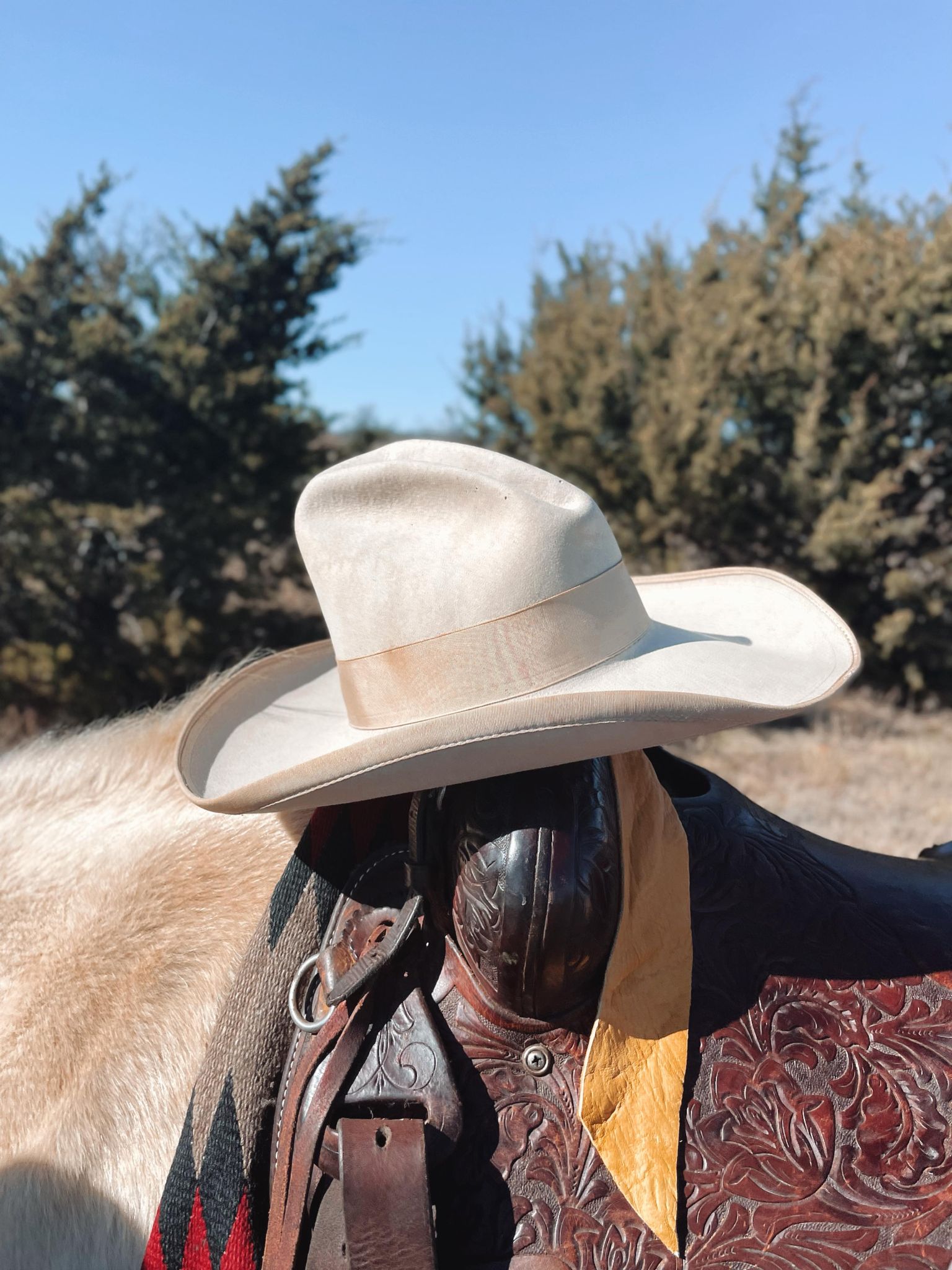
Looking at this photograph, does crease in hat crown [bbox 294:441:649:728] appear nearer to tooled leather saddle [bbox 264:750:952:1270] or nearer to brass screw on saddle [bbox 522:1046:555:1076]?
tooled leather saddle [bbox 264:750:952:1270]

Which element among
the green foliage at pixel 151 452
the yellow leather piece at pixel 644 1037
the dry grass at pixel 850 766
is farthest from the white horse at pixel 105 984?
the green foliage at pixel 151 452

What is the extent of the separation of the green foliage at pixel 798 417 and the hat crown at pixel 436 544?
214 inches

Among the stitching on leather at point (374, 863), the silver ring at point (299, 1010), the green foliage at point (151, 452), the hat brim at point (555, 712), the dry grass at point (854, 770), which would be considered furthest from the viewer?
the green foliage at point (151, 452)

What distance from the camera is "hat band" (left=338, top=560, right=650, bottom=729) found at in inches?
31.7

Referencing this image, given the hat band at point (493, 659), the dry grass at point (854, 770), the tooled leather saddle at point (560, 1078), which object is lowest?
the dry grass at point (854, 770)

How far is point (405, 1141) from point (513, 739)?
0.40 meters

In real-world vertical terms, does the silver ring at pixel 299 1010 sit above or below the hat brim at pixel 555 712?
below

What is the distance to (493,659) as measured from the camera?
2.64 feet

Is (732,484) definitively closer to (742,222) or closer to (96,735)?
(742,222)

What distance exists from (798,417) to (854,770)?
2.58 metres

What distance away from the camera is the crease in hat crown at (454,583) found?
810 mm

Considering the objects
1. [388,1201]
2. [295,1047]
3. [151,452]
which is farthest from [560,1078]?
[151,452]

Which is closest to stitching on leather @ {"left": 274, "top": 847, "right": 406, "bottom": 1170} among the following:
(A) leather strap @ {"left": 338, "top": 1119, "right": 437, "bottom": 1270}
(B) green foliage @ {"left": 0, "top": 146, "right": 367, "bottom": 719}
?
(A) leather strap @ {"left": 338, "top": 1119, "right": 437, "bottom": 1270}

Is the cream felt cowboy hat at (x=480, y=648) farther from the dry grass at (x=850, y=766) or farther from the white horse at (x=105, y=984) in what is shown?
the dry grass at (x=850, y=766)
